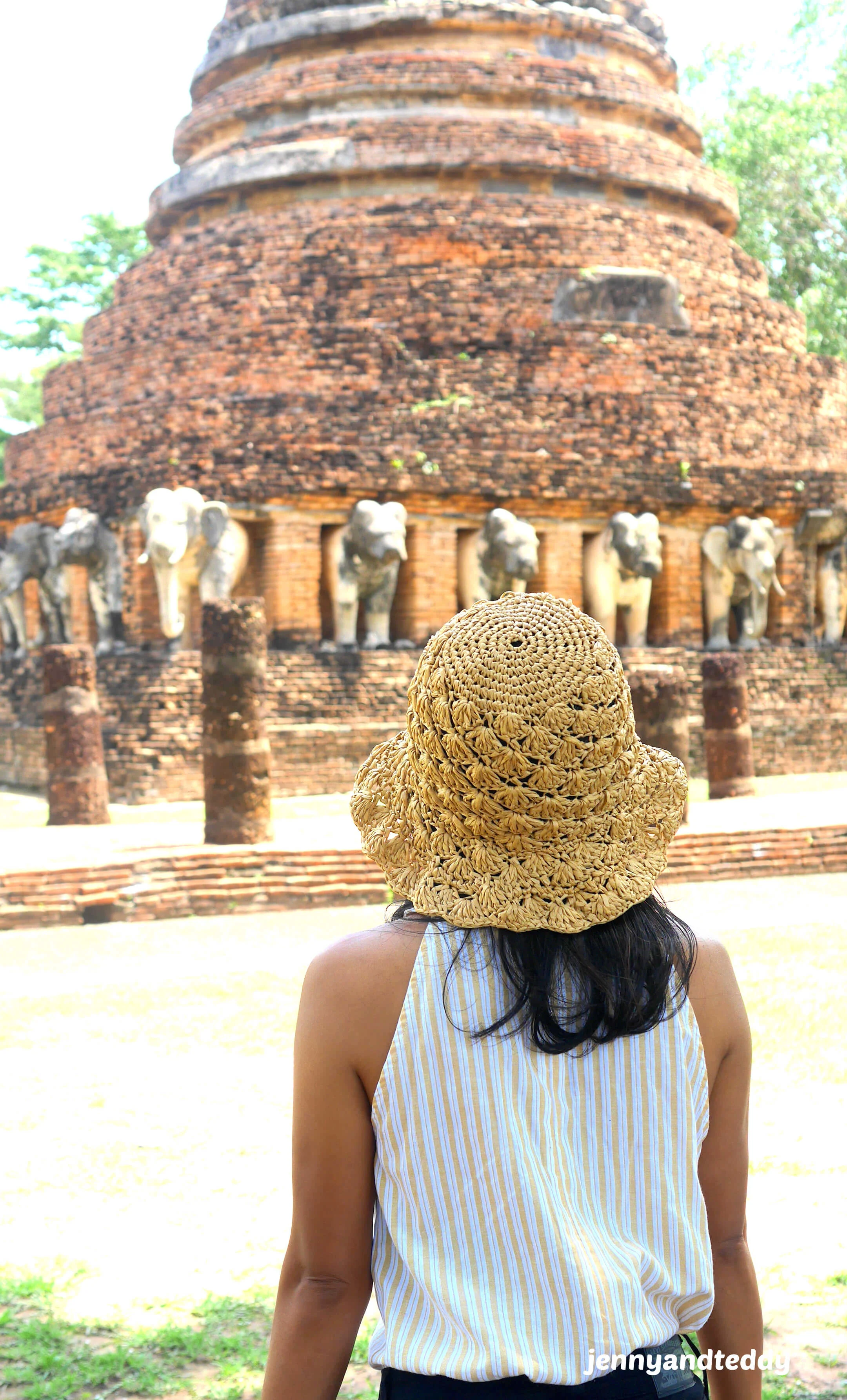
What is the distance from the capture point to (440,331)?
15750mm

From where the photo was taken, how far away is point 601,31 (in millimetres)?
18766

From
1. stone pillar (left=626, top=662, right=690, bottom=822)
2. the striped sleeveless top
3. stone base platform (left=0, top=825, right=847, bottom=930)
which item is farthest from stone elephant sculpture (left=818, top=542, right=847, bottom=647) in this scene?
the striped sleeveless top

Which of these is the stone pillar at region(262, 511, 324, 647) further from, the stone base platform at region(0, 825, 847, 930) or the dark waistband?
the dark waistband

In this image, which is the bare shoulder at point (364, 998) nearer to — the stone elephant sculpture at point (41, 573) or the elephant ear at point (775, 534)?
the stone elephant sculpture at point (41, 573)

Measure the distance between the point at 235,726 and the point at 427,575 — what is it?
5.36 meters

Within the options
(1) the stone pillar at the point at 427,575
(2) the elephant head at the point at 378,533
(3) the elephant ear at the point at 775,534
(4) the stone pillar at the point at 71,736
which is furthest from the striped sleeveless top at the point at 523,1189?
(3) the elephant ear at the point at 775,534

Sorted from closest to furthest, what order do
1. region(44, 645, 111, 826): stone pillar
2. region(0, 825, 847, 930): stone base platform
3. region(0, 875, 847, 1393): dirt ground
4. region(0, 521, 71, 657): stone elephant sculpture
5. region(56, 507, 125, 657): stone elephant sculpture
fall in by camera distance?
region(0, 875, 847, 1393): dirt ground, region(0, 825, 847, 930): stone base platform, region(44, 645, 111, 826): stone pillar, region(56, 507, 125, 657): stone elephant sculpture, region(0, 521, 71, 657): stone elephant sculpture

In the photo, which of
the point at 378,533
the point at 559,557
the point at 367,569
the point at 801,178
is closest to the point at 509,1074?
the point at 378,533

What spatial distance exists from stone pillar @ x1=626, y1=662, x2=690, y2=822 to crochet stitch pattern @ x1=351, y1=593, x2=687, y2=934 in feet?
30.1

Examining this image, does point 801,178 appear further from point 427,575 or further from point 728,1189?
point 728,1189

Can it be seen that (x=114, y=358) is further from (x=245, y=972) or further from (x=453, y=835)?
(x=453, y=835)

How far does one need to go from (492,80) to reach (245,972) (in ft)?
48.3

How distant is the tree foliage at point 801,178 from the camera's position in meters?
26.3

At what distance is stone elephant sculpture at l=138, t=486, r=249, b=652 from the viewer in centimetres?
1311
